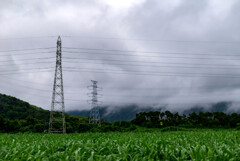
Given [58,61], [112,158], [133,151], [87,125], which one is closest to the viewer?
[112,158]

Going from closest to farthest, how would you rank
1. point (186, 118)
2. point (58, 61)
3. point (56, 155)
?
point (56, 155) → point (58, 61) → point (186, 118)

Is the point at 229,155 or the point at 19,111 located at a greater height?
the point at 19,111

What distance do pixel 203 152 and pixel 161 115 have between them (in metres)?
107

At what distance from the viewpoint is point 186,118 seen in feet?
347

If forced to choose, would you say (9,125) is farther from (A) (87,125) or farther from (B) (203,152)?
(B) (203,152)

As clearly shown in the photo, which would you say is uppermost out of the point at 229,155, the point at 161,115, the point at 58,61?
the point at 58,61

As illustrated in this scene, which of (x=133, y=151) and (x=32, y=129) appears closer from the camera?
(x=133, y=151)

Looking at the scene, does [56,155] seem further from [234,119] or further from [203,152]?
[234,119]

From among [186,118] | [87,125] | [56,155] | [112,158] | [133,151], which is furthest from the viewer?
[186,118]

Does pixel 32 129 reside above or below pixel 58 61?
below

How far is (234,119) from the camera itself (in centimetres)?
9538

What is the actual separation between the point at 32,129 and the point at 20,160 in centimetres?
5319

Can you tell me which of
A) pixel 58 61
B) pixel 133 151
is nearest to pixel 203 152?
pixel 133 151

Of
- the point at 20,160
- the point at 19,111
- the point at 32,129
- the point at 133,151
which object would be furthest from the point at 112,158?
the point at 19,111
